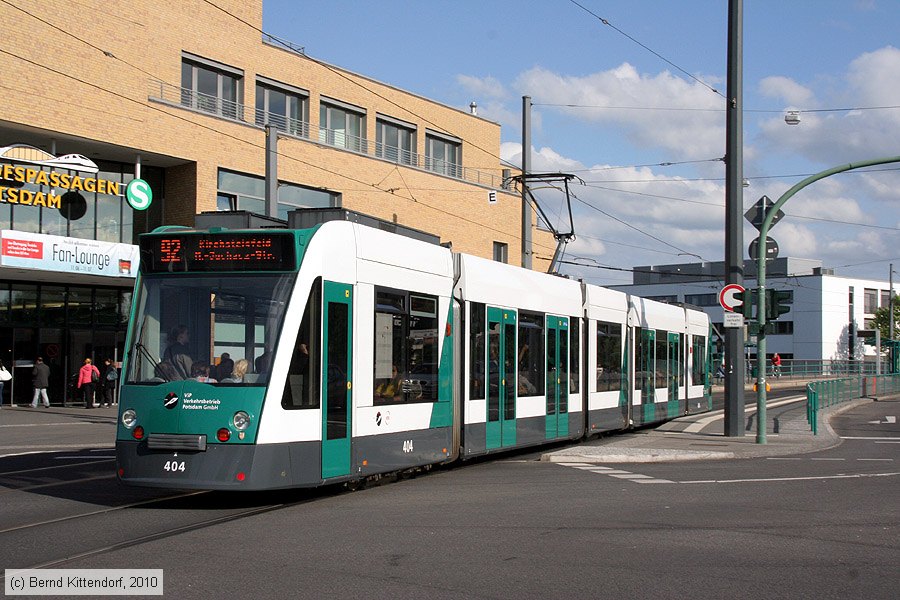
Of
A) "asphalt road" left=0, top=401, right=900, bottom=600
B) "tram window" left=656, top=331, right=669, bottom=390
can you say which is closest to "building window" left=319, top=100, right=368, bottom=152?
"tram window" left=656, top=331, right=669, bottom=390

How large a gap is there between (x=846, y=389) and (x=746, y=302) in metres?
26.7

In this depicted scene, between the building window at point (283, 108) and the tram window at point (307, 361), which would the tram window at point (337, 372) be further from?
the building window at point (283, 108)

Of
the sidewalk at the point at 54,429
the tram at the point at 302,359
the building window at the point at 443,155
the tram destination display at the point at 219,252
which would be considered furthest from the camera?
the building window at the point at 443,155

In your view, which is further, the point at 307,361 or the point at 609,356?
the point at 609,356

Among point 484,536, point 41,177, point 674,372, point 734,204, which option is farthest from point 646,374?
point 41,177

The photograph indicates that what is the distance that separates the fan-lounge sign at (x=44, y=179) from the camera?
101 ft

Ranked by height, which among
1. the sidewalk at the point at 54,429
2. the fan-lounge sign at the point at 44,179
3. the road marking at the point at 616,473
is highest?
the fan-lounge sign at the point at 44,179

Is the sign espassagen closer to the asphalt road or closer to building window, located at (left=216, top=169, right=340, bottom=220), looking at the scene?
building window, located at (left=216, top=169, right=340, bottom=220)

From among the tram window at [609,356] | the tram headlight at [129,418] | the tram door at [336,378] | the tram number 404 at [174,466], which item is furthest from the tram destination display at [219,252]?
the tram window at [609,356]

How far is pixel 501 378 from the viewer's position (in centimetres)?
1600

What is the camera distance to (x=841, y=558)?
879 cm

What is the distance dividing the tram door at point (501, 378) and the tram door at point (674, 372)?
37.1 ft

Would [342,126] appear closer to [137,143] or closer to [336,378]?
[137,143]

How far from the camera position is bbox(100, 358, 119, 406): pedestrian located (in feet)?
117
